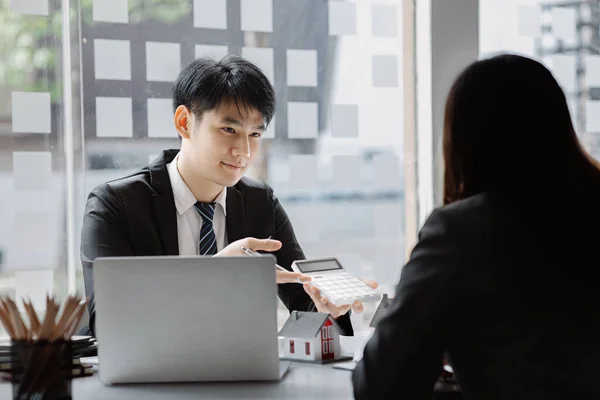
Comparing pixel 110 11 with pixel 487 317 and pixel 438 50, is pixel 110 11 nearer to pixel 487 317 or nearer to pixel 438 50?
pixel 438 50

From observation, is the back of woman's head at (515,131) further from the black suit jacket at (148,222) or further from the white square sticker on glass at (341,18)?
the white square sticker on glass at (341,18)

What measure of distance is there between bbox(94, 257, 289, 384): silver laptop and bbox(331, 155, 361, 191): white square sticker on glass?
1746mm

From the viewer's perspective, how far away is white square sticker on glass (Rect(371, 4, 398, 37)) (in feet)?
10.6

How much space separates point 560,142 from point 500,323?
33cm

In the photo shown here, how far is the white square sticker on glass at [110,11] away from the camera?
9.34 ft

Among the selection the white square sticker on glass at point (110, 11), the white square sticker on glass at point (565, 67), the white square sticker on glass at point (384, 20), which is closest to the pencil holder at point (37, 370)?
the white square sticker on glass at point (110, 11)

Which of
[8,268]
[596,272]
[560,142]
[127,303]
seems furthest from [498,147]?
[8,268]

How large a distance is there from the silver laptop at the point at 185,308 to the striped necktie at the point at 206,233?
929mm

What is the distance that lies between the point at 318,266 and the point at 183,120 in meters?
0.89

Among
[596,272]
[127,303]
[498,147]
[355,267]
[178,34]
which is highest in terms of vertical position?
[178,34]

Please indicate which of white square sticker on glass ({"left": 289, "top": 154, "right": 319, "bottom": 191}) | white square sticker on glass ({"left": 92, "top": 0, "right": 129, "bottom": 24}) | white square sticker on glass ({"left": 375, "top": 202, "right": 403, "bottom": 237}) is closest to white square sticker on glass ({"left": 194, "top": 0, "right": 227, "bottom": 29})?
white square sticker on glass ({"left": 92, "top": 0, "right": 129, "bottom": 24})

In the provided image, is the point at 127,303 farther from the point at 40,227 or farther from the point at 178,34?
the point at 178,34

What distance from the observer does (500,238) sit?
119 cm

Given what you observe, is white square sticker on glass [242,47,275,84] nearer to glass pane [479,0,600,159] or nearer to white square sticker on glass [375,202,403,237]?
white square sticker on glass [375,202,403,237]
